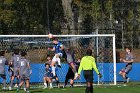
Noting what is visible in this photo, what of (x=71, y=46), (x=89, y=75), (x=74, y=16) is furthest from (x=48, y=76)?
(x=74, y=16)

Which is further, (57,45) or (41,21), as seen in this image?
(41,21)

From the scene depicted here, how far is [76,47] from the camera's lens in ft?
103

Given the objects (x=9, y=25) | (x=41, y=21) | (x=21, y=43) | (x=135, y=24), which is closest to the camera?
(x=21, y=43)

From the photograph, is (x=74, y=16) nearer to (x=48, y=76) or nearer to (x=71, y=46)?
(x=71, y=46)

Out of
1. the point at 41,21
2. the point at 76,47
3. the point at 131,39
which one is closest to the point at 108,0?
the point at 131,39

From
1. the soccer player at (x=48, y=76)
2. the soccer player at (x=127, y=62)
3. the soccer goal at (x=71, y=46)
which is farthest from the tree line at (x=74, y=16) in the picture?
the soccer player at (x=48, y=76)

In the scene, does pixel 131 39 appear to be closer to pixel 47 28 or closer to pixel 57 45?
pixel 47 28

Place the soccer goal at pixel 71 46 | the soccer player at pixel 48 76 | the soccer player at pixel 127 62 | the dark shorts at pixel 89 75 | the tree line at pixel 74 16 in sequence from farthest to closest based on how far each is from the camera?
the tree line at pixel 74 16 < the soccer goal at pixel 71 46 < the soccer player at pixel 127 62 < the soccer player at pixel 48 76 < the dark shorts at pixel 89 75

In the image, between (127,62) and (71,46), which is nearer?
(127,62)

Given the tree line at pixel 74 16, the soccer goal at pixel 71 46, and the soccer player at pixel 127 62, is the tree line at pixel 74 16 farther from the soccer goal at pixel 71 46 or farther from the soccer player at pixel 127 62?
the soccer player at pixel 127 62

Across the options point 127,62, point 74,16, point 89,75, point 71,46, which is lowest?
point 127,62

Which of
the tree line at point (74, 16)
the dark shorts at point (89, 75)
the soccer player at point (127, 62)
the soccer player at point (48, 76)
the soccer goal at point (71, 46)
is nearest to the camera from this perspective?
the dark shorts at point (89, 75)

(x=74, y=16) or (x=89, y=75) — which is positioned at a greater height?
(x=74, y=16)

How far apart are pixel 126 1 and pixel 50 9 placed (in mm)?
10181
